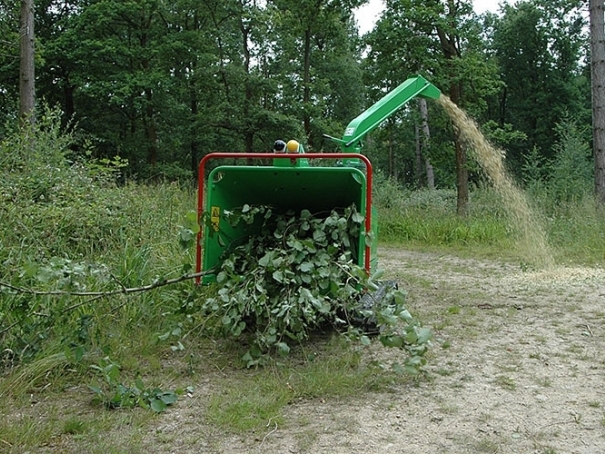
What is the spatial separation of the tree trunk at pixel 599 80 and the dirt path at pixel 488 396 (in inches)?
266

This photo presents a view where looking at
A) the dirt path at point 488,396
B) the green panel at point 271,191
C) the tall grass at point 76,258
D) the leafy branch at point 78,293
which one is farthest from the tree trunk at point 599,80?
the leafy branch at point 78,293

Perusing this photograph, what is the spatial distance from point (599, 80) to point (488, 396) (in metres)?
9.85

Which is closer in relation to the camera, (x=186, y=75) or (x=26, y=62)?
(x=26, y=62)

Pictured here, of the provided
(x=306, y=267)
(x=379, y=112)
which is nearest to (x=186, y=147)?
(x=379, y=112)

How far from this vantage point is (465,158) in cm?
1215

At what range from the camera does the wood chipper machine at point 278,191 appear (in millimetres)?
3400

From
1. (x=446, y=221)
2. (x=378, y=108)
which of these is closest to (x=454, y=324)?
(x=378, y=108)

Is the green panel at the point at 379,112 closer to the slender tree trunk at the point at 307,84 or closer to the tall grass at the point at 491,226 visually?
the tall grass at the point at 491,226

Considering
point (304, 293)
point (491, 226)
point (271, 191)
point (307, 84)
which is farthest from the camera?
point (307, 84)

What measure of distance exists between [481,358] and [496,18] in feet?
122

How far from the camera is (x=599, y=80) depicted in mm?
10805

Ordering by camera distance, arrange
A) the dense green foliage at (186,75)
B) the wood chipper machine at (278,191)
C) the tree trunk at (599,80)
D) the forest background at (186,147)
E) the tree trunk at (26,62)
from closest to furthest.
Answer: the forest background at (186,147), the wood chipper machine at (278,191), the tree trunk at (26,62), the tree trunk at (599,80), the dense green foliage at (186,75)

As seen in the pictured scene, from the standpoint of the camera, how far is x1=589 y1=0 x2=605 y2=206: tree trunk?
10797 millimetres

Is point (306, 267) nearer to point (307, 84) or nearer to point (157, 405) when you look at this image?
point (157, 405)
